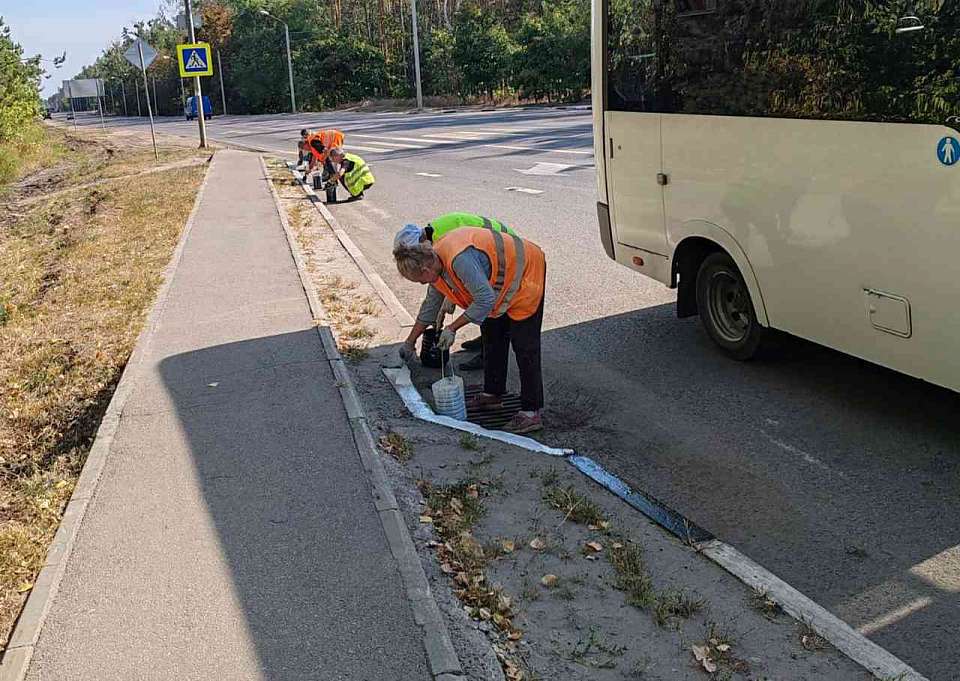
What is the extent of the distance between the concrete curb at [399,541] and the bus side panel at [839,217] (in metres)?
2.70

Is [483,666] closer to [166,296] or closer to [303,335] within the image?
[303,335]

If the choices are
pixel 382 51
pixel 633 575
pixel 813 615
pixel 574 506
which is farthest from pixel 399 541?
pixel 382 51

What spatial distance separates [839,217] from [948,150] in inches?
34.8

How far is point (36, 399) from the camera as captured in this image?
7246mm

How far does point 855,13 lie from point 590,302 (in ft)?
13.9

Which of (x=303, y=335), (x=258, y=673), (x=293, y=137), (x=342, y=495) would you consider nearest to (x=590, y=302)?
(x=303, y=335)

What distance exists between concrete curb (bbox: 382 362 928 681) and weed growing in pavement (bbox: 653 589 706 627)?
0.29 m

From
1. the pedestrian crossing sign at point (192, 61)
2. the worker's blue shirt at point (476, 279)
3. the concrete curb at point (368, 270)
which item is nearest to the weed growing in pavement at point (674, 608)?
the worker's blue shirt at point (476, 279)

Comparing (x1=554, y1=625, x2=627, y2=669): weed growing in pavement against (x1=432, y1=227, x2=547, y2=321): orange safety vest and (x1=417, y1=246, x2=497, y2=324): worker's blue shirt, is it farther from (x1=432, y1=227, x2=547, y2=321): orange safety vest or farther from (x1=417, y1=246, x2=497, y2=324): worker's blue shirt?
(x1=432, y1=227, x2=547, y2=321): orange safety vest

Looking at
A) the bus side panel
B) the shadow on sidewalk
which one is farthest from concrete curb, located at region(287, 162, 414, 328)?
the bus side panel

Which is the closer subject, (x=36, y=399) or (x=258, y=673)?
(x=258, y=673)

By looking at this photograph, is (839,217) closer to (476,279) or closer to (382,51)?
(476,279)

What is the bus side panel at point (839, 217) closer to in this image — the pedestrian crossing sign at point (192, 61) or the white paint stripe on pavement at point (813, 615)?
the white paint stripe on pavement at point (813, 615)

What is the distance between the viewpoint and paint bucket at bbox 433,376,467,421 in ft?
20.5
